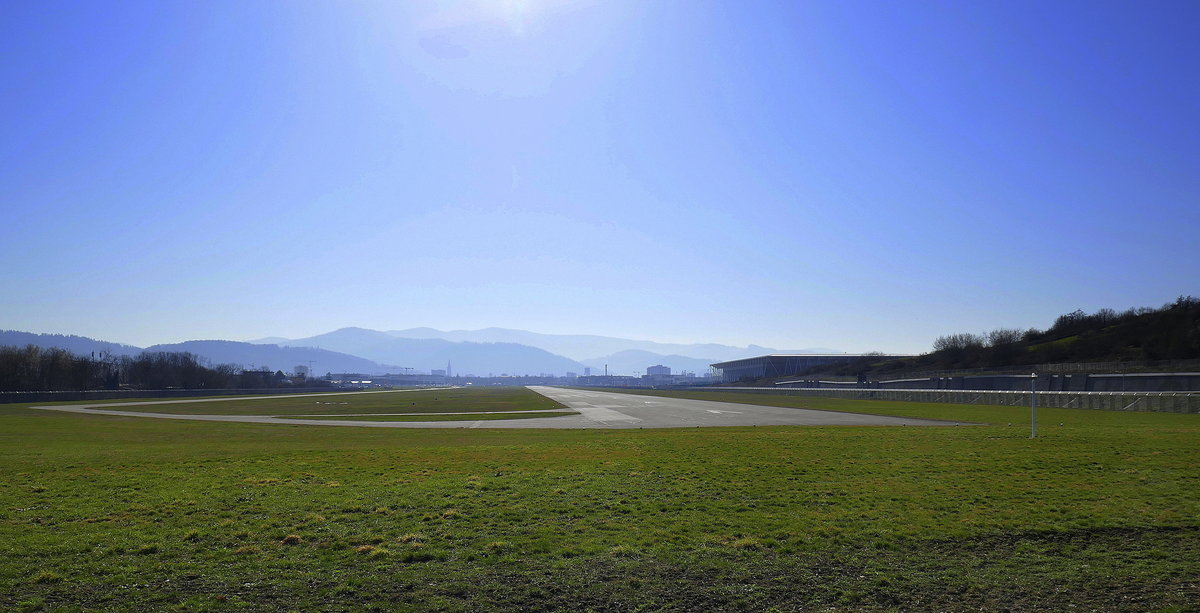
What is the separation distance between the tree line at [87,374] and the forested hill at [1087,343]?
150 metres

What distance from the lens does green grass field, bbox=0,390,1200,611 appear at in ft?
29.0

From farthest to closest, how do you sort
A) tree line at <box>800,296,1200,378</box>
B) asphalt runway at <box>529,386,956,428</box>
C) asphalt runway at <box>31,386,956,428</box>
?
tree line at <box>800,296,1200,378</box> → asphalt runway at <box>31,386,956,428</box> → asphalt runway at <box>529,386,956,428</box>

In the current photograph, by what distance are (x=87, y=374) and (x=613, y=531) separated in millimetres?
151161

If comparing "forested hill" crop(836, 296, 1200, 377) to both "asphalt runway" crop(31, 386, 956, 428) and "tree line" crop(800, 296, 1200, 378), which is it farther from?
"asphalt runway" crop(31, 386, 956, 428)

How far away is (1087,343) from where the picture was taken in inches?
4473

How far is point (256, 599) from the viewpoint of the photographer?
341 inches

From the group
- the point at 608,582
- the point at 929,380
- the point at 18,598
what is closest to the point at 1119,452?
the point at 608,582

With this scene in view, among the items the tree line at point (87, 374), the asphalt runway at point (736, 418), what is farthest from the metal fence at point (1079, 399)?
the tree line at point (87, 374)

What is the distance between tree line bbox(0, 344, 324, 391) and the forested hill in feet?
493

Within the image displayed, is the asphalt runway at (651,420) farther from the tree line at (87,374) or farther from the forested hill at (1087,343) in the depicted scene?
the tree line at (87,374)

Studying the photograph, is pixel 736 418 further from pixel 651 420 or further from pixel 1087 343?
pixel 1087 343

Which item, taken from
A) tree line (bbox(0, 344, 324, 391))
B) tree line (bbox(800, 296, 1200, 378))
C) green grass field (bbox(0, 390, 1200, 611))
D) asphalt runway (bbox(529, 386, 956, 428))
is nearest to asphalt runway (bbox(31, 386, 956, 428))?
asphalt runway (bbox(529, 386, 956, 428))

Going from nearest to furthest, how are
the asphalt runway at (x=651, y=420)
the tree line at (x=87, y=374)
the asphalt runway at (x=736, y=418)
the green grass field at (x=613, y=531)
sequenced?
the green grass field at (x=613, y=531)
the asphalt runway at (x=736, y=418)
the asphalt runway at (x=651, y=420)
the tree line at (x=87, y=374)

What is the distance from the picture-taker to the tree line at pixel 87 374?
115938mm
